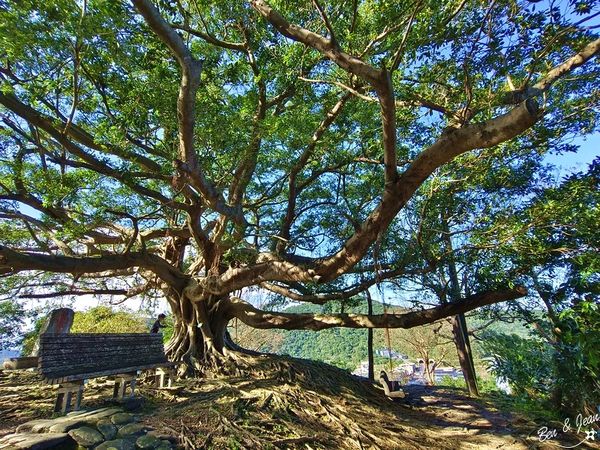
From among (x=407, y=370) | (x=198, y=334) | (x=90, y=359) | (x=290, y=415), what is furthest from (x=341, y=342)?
(x=90, y=359)

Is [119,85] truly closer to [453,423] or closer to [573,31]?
[573,31]

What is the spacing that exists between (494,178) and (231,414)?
5241mm

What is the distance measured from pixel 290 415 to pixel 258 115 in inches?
178

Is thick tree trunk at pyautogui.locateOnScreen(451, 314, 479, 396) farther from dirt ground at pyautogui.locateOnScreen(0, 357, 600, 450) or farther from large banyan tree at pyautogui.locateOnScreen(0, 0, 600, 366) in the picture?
large banyan tree at pyautogui.locateOnScreen(0, 0, 600, 366)

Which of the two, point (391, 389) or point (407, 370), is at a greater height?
point (391, 389)

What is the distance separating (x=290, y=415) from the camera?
4.55 meters

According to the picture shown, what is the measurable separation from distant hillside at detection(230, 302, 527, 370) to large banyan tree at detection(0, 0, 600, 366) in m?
3.93

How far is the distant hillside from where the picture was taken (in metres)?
14.8

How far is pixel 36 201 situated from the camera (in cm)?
568

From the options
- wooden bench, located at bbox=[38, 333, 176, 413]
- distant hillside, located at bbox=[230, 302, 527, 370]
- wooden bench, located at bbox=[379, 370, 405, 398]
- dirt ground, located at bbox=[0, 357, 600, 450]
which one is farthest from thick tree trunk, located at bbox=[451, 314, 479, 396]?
wooden bench, located at bbox=[38, 333, 176, 413]

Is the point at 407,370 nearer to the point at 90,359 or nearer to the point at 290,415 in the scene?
the point at 290,415

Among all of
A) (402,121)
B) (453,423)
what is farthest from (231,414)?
(402,121)

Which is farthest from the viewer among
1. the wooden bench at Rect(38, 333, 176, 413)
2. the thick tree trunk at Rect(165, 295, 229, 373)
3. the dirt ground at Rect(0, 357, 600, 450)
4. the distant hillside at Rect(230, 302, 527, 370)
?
the distant hillside at Rect(230, 302, 527, 370)

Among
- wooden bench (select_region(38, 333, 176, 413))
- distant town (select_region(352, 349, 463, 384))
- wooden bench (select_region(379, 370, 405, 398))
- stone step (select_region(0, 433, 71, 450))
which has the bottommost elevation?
distant town (select_region(352, 349, 463, 384))
